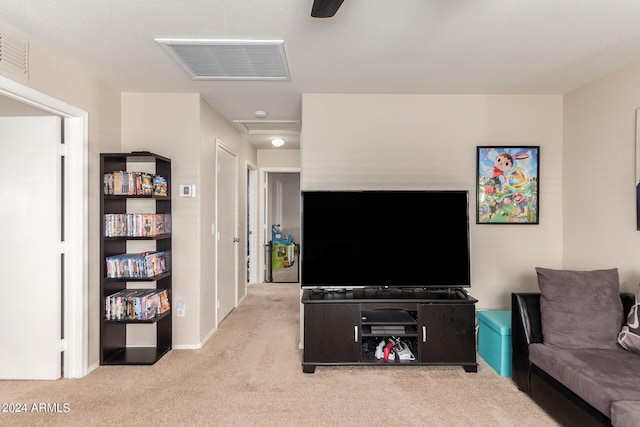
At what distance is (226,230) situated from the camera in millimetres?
4500

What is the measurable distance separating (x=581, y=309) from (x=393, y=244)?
52.7 inches

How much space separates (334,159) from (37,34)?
2324 millimetres

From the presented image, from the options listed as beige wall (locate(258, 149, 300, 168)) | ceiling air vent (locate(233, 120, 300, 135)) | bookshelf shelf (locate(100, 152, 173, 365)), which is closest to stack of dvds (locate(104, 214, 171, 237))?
bookshelf shelf (locate(100, 152, 173, 365))

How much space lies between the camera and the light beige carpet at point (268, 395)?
7.48ft

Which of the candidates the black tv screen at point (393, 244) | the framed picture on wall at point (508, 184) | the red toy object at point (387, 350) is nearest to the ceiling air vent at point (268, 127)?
the black tv screen at point (393, 244)

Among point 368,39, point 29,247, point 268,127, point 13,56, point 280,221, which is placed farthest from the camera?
point 280,221

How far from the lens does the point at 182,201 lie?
11.5 ft

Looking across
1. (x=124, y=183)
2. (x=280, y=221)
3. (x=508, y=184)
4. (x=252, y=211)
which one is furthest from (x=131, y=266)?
(x=280, y=221)

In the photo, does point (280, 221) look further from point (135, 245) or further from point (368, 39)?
point (368, 39)

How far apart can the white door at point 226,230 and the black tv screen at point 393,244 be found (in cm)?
156

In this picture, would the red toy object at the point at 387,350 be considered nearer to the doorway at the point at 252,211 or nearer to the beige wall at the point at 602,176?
the beige wall at the point at 602,176

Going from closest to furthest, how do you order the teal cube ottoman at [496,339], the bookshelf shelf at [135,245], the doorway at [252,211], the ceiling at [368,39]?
the ceiling at [368,39] < the teal cube ottoman at [496,339] < the bookshelf shelf at [135,245] < the doorway at [252,211]

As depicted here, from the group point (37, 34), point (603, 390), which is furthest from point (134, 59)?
point (603, 390)

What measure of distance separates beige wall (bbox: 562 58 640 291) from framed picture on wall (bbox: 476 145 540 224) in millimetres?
285
